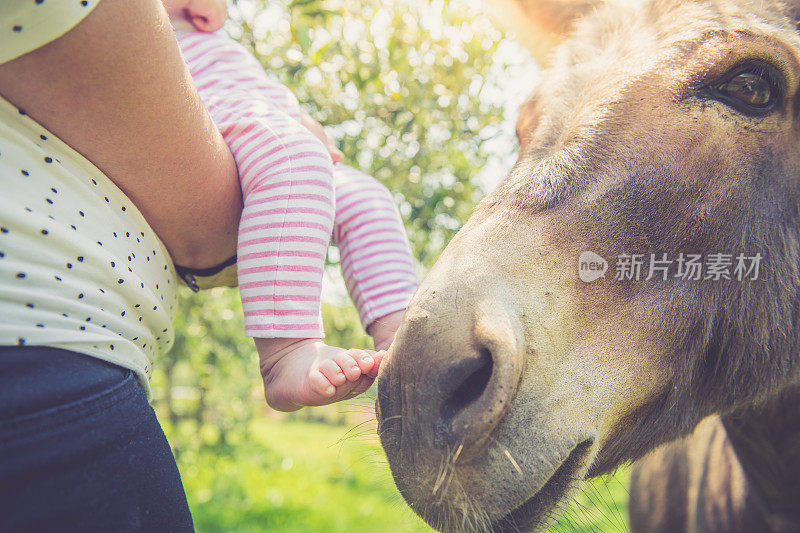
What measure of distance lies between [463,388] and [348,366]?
0.22 metres

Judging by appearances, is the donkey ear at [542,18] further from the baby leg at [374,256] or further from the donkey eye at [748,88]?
the baby leg at [374,256]

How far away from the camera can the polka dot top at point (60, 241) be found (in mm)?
667

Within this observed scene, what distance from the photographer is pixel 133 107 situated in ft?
2.56

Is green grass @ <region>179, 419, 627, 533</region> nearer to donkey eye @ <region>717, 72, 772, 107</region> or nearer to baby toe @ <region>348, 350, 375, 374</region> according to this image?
baby toe @ <region>348, 350, 375, 374</region>

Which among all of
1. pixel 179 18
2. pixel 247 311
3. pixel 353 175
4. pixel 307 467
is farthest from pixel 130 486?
pixel 307 467

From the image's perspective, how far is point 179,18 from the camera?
1.31 meters

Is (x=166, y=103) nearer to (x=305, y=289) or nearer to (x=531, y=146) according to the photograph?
(x=305, y=289)

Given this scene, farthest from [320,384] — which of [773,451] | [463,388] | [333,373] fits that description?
[773,451]

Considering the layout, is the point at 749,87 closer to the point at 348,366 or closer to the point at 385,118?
the point at 348,366

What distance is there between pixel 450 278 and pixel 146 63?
24.0 inches

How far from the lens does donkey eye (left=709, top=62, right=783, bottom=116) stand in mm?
1224

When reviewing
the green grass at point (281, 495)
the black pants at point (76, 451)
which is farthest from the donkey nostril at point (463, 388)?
the green grass at point (281, 495)

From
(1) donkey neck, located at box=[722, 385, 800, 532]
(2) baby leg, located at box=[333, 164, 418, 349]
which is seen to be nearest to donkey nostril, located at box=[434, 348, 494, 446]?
(2) baby leg, located at box=[333, 164, 418, 349]

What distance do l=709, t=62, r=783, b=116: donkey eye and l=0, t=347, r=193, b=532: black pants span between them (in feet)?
4.42
